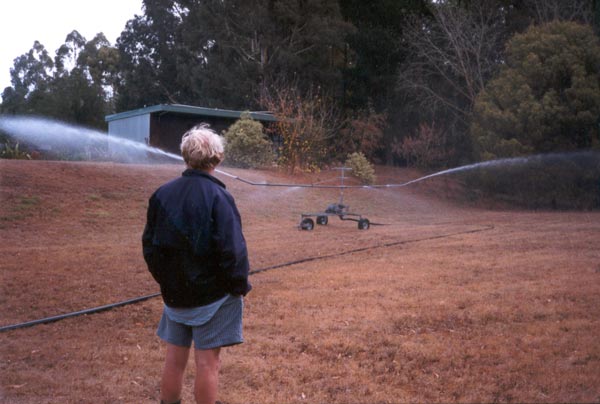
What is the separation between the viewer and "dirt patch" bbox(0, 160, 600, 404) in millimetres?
3438

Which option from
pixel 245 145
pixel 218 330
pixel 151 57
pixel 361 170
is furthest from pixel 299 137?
pixel 218 330

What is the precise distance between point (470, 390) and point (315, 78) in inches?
950

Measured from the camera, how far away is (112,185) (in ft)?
39.4

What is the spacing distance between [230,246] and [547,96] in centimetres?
1648

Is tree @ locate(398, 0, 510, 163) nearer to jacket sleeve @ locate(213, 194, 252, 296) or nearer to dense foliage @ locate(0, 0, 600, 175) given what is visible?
dense foliage @ locate(0, 0, 600, 175)

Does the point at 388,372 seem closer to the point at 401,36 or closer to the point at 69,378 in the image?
the point at 69,378

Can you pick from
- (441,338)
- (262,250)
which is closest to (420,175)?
(262,250)

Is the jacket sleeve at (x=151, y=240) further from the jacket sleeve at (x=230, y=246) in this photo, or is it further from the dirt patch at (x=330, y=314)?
the dirt patch at (x=330, y=314)

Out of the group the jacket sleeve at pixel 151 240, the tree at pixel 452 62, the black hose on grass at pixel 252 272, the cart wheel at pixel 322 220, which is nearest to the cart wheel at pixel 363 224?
the cart wheel at pixel 322 220

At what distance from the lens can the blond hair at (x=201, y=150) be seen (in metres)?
2.69

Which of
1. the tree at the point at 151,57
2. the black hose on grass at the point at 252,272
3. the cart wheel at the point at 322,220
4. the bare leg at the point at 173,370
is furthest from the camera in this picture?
the tree at the point at 151,57

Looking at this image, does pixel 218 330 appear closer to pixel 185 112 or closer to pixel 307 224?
pixel 307 224

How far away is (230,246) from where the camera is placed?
2.54 m

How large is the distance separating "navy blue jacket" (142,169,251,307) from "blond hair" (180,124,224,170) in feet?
0.18
